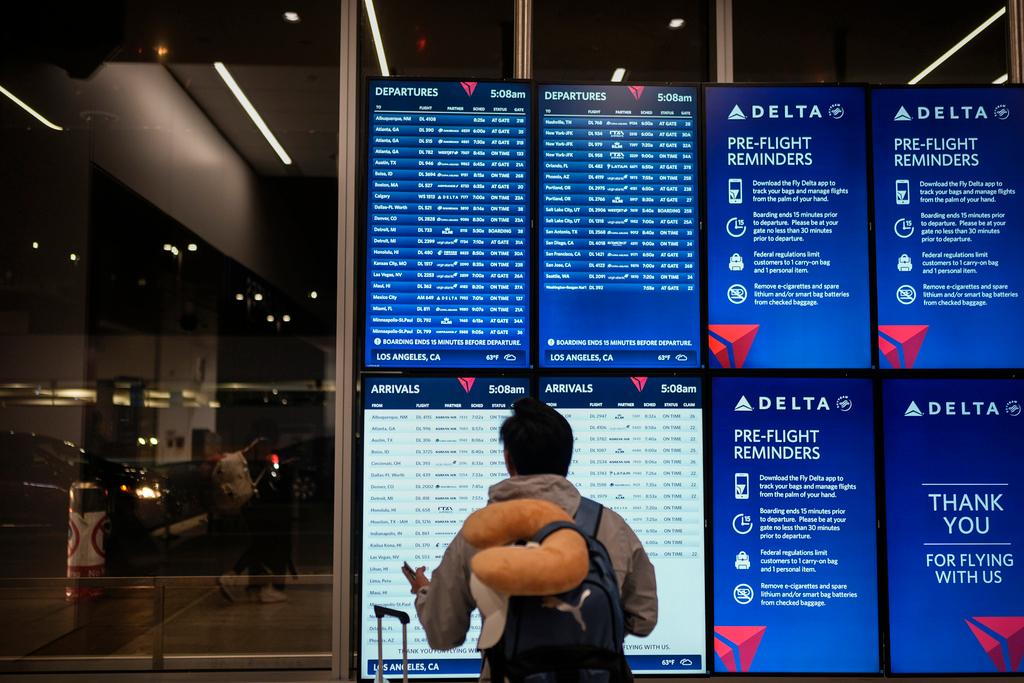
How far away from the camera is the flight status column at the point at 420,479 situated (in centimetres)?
441

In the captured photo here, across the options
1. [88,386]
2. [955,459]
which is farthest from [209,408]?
[955,459]

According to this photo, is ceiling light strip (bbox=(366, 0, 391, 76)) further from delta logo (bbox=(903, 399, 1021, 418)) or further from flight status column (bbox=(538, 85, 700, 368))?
delta logo (bbox=(903, 399, 1021, 418))

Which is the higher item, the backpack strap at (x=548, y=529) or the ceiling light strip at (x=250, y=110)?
the ceiling light strip at (x=250, y=110)

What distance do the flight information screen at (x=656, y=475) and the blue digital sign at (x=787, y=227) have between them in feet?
1.39

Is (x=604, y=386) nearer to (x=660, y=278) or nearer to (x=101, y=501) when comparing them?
(x=660, y=278)

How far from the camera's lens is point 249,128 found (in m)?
6.18

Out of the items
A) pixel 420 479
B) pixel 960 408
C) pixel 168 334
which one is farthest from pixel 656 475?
pixel 168 334

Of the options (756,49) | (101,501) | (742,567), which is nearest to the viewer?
(742,567)

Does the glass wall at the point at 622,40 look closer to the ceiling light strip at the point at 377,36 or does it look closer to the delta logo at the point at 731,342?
the ceiling light strip at the point at 377,36

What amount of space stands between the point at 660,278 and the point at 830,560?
1.70 m

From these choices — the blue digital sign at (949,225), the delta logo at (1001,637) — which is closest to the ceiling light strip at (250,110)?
the blue digital sign at (949,225)

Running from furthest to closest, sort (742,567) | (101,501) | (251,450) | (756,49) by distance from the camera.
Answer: (251,450)
(101,501)
(756,49)
(742,567)

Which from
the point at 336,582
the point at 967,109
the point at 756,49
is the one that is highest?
the point at 756,49

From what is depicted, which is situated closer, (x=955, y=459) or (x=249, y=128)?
(x=955, y=459)
